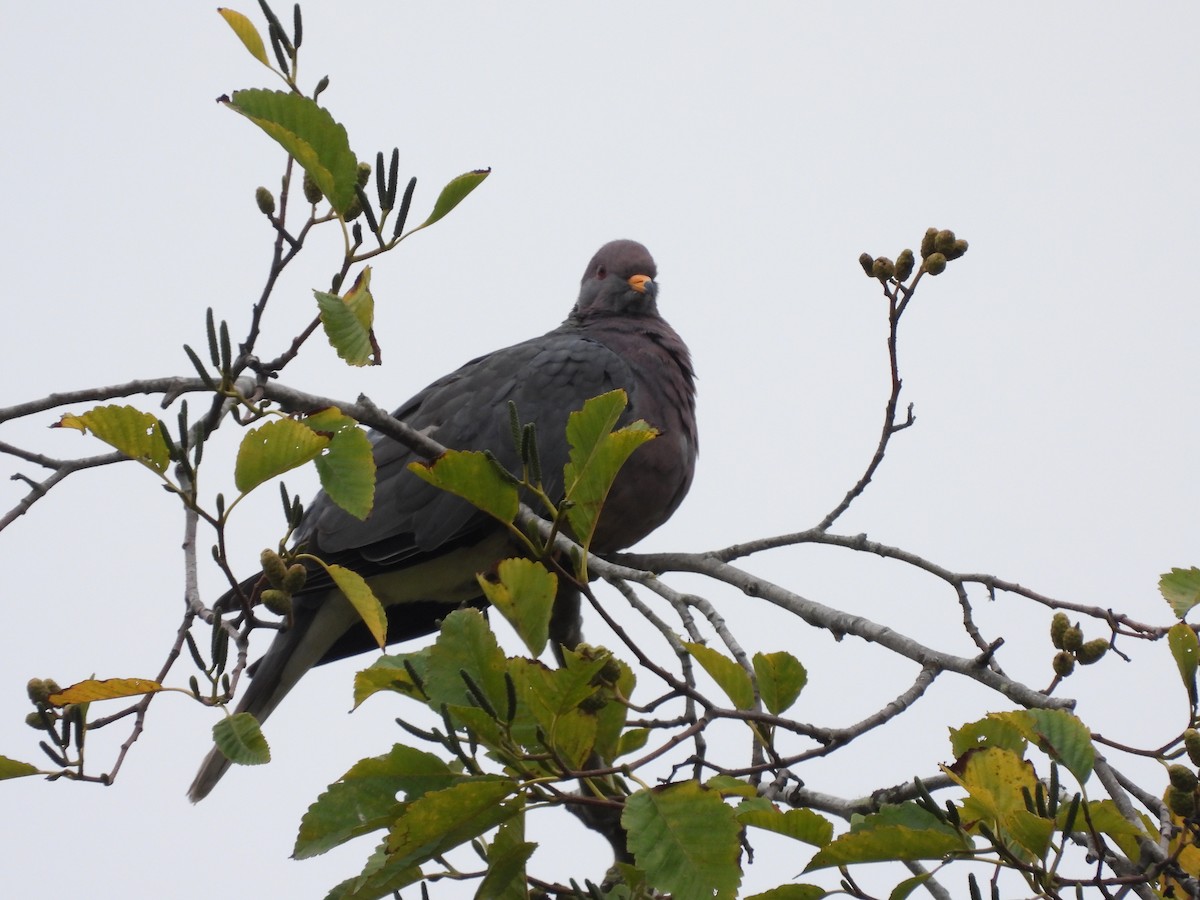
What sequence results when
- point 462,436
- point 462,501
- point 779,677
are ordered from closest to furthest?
point 779,677
point 462,501
point 462,436

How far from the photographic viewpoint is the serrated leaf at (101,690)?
182 centimetres

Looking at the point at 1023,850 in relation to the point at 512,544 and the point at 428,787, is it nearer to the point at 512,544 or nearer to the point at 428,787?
the point at 428,787

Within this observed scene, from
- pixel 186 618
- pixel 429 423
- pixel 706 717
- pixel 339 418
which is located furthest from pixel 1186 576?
pixel 429 423

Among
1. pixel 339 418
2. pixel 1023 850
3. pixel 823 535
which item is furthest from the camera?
pixel 823 535

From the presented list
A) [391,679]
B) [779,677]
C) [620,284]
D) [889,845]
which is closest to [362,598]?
[391,679]

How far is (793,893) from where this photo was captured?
164cm

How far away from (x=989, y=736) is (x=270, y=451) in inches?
41.9

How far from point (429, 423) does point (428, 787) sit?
3.01 m

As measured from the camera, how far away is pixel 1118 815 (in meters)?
1.53

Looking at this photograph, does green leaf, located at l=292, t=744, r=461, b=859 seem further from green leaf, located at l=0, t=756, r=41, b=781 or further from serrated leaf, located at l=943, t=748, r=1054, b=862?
serrated leaf, located at l=943, t=748, r=1054, b=862

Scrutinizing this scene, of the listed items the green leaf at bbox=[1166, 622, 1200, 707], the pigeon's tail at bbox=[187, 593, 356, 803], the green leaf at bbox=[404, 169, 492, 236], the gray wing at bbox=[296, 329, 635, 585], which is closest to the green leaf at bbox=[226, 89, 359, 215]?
the green leaf at bbox=[404, 169, 492, 236]

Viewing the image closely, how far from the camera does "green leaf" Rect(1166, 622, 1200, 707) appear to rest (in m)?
1.68

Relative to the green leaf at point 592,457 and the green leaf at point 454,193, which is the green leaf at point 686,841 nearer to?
the green leaf at point 592,457

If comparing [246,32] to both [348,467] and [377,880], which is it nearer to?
[348,467]
